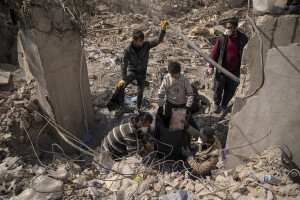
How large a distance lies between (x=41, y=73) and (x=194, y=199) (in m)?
2.89

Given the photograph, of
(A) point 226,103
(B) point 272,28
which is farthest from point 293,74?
(A) point 226,103

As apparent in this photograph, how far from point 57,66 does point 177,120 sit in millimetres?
2180

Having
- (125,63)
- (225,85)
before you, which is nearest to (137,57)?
(125,63)

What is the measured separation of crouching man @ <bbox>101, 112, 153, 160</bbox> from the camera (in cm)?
321

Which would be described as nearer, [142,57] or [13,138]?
[13,138]

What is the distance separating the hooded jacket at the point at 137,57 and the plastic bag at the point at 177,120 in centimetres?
141

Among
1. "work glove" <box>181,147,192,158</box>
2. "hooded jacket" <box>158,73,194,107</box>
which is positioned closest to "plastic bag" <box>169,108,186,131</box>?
"hooded jacket" <box>158,73,194,107</box>

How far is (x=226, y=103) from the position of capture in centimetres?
483

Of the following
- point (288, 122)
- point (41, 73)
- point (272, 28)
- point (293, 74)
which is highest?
point (272, 28)

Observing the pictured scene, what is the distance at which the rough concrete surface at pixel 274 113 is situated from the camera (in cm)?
236

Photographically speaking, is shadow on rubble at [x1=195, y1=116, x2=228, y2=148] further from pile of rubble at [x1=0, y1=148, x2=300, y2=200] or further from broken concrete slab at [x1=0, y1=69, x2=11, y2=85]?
broken concrete slab at [x1=0, y1=69, x2=11, y2=85]

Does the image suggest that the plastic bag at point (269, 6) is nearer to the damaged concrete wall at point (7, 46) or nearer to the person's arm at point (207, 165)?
the person's arm at point (207, 165)

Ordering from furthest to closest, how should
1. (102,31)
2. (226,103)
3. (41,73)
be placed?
(102,31) → (226,103) → (41,73)

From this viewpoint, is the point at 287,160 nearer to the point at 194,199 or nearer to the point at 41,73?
the point at 194,199
